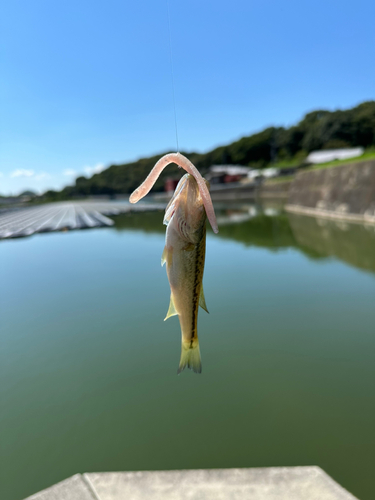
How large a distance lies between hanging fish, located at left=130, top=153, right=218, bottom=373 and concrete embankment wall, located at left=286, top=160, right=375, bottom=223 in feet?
50.8

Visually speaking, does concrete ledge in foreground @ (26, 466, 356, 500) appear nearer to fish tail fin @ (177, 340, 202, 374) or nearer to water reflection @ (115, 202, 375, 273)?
fish tail fin @ (177, 340, 202, 374)

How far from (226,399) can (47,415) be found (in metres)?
1.74

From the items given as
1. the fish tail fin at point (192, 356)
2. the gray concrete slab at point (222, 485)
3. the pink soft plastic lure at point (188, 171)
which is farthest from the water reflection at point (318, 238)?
the pink soft plastic lure at point (188, 171)

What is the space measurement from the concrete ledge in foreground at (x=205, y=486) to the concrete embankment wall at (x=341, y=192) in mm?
15139

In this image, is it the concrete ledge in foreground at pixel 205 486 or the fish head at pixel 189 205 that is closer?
the fish head at pixel 189 205

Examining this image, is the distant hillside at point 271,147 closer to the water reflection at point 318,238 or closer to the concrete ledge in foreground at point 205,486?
the water reflection at point 318,238

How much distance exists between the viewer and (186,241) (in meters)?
1.77

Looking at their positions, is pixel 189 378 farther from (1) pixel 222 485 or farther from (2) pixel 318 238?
(2) pixel 318 238

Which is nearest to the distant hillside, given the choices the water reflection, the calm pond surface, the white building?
the white building

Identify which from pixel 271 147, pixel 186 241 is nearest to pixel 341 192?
pixel 186 241

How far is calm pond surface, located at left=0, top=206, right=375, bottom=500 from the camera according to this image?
2.74 metres

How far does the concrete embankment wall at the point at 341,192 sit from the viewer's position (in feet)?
53.1

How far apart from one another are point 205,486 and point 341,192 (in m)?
19.1

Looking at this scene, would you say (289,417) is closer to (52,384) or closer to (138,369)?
(138,369)
